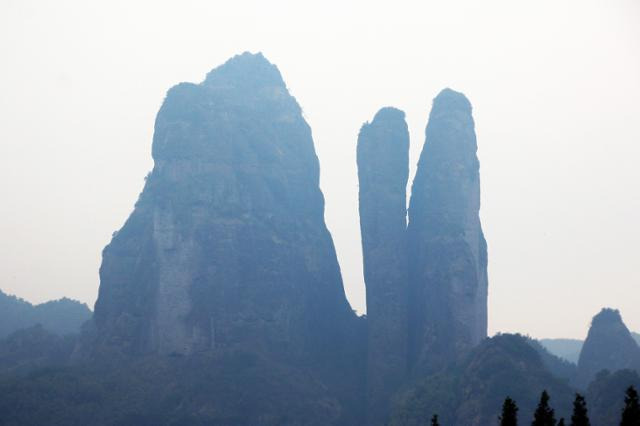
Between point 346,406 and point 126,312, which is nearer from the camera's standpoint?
point 346,406

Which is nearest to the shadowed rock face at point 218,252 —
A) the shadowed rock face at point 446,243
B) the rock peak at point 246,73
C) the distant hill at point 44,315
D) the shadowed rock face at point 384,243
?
the shadowed rock face at point 384,243

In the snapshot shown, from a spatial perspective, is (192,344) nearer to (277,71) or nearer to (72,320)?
(277,71)

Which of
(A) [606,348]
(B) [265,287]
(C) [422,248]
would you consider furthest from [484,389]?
(A) [606,348]

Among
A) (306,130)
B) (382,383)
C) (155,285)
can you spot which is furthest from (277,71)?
A: (382,383)

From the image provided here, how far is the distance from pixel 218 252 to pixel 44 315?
63796mm

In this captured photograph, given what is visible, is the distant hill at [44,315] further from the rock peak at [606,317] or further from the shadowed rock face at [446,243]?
the rock peak at [606,317]

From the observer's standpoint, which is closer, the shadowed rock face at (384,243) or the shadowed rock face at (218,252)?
the shadowed rock face at (384,243)

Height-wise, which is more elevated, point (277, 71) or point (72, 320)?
point (277, 71)

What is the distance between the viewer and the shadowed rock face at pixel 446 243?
344ft

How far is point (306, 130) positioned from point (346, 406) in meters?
43.2

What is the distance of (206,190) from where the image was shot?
4486 inches

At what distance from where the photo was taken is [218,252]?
11275 cm

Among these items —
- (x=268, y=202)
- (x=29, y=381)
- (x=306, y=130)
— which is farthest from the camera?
(x=306, y=130)

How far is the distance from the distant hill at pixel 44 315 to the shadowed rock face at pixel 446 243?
65.4 meters
